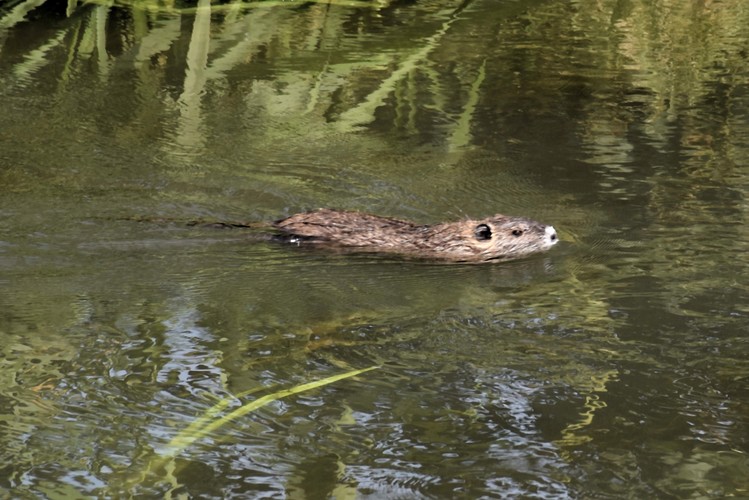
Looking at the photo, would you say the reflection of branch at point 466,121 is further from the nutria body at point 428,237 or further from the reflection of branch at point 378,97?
the nutria body at point 428,237

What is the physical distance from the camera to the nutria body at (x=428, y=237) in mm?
5293

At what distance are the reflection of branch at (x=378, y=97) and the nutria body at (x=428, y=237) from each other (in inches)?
67.6

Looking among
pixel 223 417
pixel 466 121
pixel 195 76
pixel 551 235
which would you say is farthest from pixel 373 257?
pixel 195 76

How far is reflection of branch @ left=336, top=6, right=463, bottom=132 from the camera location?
7.11 m

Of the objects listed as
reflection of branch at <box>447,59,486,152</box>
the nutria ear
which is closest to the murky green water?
reflection of branch at <box>447,59,486,152</box>

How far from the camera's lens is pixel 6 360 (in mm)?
3867

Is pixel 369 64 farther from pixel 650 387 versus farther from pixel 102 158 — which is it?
pixel 650 387

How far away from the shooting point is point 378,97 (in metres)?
7.52

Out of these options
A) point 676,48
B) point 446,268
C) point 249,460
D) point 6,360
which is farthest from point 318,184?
point 676,48

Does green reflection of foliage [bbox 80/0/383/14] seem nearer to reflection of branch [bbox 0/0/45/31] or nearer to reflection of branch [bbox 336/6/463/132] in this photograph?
reflection of branch [bbox 0/0/45/31]

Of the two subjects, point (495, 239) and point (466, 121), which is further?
point (466, 121)

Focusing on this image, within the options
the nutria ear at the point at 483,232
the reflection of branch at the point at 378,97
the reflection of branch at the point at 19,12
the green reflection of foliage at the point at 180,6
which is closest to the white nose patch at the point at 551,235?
the nutria ear at the point at 483,232

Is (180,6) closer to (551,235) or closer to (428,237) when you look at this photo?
(428,237)

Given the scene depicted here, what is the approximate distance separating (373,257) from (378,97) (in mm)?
2462
